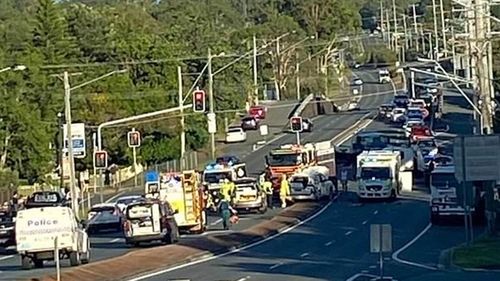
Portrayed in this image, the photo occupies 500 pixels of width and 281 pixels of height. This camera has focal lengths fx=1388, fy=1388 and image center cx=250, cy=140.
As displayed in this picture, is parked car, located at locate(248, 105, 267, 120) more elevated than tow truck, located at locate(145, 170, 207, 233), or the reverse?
parked car, located at locate(248, 105, 267, 120)

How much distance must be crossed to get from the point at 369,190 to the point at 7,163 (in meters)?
35.6

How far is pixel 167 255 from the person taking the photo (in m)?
44.2

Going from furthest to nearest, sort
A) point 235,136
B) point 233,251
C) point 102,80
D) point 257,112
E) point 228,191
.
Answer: point 257,112
point 235,136
point 102,80
point 228,191
point 233,251

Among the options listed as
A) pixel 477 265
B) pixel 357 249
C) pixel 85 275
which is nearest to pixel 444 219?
pixel 357 249

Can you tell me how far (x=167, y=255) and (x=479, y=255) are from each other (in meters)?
10.1

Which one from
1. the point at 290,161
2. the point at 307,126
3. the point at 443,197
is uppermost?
the point at 307,126

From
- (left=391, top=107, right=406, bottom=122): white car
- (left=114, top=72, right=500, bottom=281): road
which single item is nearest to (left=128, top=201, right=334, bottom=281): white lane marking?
(left=114, top=72, right=500, bottom=281): road

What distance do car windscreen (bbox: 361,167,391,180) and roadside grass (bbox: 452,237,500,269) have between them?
2345 cm

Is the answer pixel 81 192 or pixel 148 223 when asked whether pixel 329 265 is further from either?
pixel 81 192

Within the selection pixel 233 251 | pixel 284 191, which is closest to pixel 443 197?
pixel 233 251

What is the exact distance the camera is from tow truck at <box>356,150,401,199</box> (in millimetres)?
68750

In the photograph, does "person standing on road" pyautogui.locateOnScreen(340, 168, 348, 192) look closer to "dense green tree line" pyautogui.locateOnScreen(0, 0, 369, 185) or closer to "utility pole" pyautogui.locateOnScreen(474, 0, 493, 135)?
"utility pole" pyautogui.locateOnScreen(474, 0, 493, 135)

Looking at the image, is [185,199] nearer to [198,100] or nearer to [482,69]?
[198,100]

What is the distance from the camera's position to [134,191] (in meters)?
88.4
